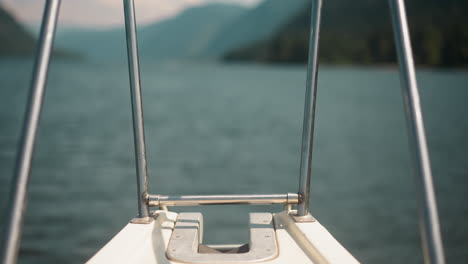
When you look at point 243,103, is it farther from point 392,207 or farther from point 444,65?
point 444,65

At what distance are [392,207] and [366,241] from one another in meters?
2.03

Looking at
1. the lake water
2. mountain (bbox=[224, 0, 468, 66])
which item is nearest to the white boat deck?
the lake water

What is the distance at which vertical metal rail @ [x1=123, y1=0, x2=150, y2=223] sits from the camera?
5.32 feet

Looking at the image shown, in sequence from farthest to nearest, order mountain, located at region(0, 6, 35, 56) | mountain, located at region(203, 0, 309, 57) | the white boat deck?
1. mountain, located at region(203, 0, 309, 57)
2. mountain, located at region(0, 6, 35, 56)
3. the white boat deck

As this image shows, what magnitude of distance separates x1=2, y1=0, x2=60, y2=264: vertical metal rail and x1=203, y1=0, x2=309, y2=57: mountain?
535 ft

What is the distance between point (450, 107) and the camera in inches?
1096

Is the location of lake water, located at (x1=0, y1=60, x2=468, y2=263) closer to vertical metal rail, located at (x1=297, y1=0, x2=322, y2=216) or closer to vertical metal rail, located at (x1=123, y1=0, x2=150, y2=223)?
vertical metal rail, located at (x1=297, y1=0, x2=322, y2=216)

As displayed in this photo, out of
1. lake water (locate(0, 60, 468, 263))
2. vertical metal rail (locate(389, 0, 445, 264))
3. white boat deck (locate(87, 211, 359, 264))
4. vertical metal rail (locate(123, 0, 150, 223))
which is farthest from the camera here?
lake water (locate(0, 60, 468, 263))

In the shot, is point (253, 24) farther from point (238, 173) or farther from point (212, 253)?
point (212, 253)

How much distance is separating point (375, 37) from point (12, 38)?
85825 millimetres

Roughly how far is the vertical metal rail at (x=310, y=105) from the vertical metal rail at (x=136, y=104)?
1.87ft

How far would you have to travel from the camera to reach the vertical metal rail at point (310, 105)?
5.47ft

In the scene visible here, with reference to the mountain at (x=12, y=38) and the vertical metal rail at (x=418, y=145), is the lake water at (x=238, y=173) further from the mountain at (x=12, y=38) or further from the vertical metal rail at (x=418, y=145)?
the mountain at (x=12, y=38)

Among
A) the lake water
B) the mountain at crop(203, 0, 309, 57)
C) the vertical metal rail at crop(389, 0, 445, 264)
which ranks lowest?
the lake water
